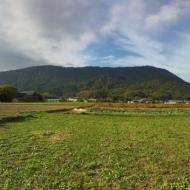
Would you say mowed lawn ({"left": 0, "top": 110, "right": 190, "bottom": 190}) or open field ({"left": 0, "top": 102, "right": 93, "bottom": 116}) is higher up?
open field ({"left": 0, "top": 102, "right": 93, "bottom": 116})

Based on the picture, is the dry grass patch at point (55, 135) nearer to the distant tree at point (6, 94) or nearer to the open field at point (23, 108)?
the open field at point (23, 108)

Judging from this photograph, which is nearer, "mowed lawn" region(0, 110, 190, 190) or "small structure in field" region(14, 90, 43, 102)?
"mowed lawn" region(0, 110, 190, 190)

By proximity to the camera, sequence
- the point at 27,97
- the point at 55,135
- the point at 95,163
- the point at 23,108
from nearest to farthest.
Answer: the point at 95,163 → the point at 55,135 → the point at 23,108 → the point at 27,97

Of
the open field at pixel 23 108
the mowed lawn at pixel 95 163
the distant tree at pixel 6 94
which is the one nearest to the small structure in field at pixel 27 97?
the distant tree at pixel 6 94

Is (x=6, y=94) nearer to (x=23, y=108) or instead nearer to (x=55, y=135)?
(x=23, y=108)

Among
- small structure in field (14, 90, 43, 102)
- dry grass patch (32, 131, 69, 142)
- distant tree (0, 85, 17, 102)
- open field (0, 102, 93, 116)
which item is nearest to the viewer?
dry grass patch (32, 131, 69, 142)

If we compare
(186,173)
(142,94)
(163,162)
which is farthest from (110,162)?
(142,94)

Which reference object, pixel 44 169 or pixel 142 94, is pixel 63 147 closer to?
pixel 44 169

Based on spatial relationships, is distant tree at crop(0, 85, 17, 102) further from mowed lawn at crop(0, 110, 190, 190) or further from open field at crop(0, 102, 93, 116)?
mowed lawn at crop(0, 110, 190, 190)

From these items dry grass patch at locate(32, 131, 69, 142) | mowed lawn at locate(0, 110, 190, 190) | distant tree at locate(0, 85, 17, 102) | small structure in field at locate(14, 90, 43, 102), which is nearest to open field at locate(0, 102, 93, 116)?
dry grass patch at locate(32, 131, 69, 142)

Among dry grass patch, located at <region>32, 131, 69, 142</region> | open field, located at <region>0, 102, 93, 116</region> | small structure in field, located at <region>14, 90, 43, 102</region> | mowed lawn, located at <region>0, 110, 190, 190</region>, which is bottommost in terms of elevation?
mowed lawn, located at <region>0, 110, 190, 190</region>

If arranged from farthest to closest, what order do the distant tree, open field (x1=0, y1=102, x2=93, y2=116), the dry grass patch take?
the distant tree < open field (x1=0, y1=102, x2=93, y2=116) < the dry grass patch

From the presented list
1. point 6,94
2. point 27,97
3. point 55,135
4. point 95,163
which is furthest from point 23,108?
point 27,97

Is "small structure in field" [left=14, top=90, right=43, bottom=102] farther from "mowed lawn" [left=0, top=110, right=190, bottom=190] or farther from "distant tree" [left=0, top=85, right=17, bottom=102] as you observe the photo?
"mowed lawn" [left=0, top=110, right=190, bottom=190]
